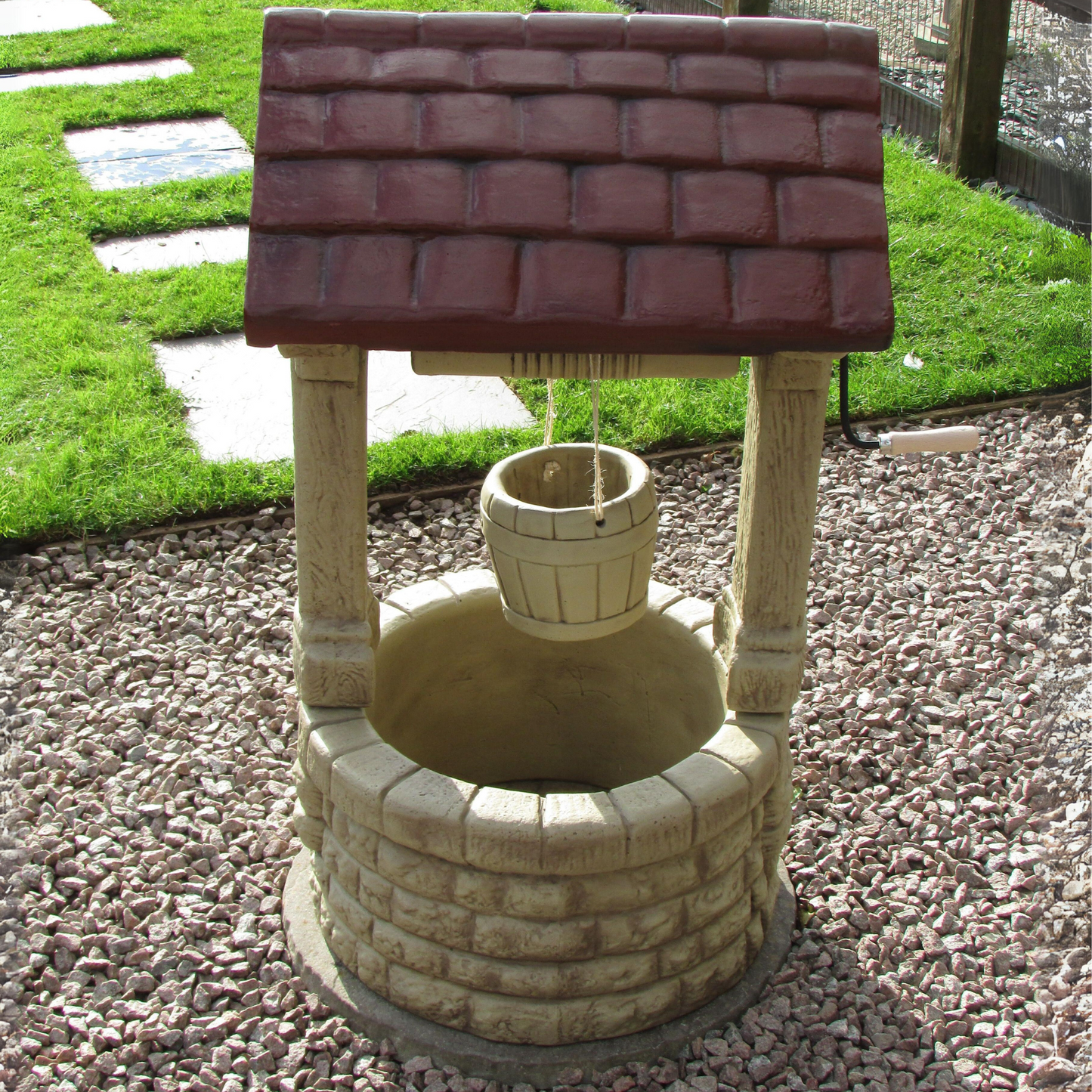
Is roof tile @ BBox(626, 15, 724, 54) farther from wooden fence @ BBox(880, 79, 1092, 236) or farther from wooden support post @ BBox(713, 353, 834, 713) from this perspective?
wooden fence @ BBox(880, 79, 1092, 236)

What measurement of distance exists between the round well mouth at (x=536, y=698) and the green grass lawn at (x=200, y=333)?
1.57 m

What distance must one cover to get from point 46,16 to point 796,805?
9.80 m

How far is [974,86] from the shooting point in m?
6.47

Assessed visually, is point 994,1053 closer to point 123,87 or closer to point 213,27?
point 123,87

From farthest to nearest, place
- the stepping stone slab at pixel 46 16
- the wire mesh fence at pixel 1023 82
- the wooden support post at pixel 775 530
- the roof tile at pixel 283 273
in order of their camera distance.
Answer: the stepping stone slab at pixel 46 16, the wire mesh fence at pixel 1023 82, the wooden support post at pixel 775 530, the roof tile at pixel 283 273

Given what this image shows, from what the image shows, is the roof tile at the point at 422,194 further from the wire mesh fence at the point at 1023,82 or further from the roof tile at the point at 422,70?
the wire mesh fence at the point at 1023,82

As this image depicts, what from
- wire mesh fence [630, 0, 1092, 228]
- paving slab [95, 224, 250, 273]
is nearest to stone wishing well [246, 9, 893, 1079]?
paving slab [95, 224, 250, 273]

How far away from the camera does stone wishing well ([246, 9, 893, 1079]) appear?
187 centimetres

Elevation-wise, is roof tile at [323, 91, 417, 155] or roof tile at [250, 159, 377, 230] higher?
roof tile at [323, 91, 417, 155]

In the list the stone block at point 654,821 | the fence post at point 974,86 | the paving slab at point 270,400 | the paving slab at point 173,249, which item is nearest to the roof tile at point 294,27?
the stone block at point 654,821

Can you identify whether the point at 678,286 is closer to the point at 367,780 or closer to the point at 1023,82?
the point at 367,780

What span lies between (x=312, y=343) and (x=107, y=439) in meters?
2.92

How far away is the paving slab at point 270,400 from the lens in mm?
4617

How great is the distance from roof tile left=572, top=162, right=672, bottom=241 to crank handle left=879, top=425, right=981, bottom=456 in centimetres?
62
